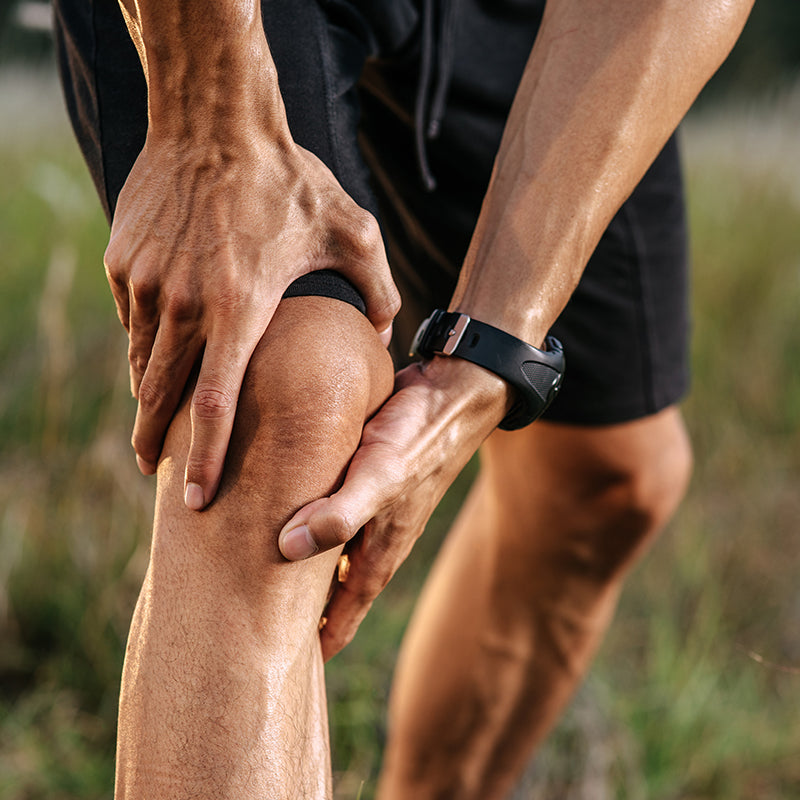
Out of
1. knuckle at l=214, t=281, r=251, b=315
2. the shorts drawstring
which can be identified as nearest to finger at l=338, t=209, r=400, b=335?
knuckle at l=214, t=281, r=251, b=315

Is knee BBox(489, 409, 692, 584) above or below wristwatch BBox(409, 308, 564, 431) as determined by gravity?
below

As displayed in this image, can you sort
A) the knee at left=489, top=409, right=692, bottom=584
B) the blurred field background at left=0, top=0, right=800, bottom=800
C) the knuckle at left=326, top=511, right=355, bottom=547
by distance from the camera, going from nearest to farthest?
the knuckle at left=326, top=511, right=355, bottom=547 → the knee at left=489, top=409, right=692, bottom=584 → the blurred field background at left=0, top=0, right=800, bottom=800

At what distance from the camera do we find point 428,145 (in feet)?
4.00

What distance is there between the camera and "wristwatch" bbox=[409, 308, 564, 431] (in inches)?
36.2

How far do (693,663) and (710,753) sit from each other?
0.83ft

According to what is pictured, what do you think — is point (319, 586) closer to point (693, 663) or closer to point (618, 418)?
point (618, 418)

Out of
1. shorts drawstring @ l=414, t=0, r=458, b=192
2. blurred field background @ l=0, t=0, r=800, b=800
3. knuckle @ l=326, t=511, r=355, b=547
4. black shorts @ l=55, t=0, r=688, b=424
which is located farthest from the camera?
blurred field background @ l=0, t=0, r=800, b=800

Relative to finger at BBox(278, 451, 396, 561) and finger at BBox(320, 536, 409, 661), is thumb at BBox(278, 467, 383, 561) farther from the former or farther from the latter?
finger at BBox(320, 536, 409, 661)

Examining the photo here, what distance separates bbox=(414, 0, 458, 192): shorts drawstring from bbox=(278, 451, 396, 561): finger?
53 centimetres

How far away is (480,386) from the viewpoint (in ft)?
3.03


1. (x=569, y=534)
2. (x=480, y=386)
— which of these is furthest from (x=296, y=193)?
(x=569, y=534)

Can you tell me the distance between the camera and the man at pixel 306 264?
0.77 metres

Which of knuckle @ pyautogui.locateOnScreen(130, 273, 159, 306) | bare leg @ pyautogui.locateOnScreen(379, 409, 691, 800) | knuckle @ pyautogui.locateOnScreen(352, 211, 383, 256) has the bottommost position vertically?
bare leg @ pyautogui.locateOnScreen(379, 409, 691, 800)

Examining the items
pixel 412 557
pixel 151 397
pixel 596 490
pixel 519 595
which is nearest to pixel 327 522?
pixel 151 397
